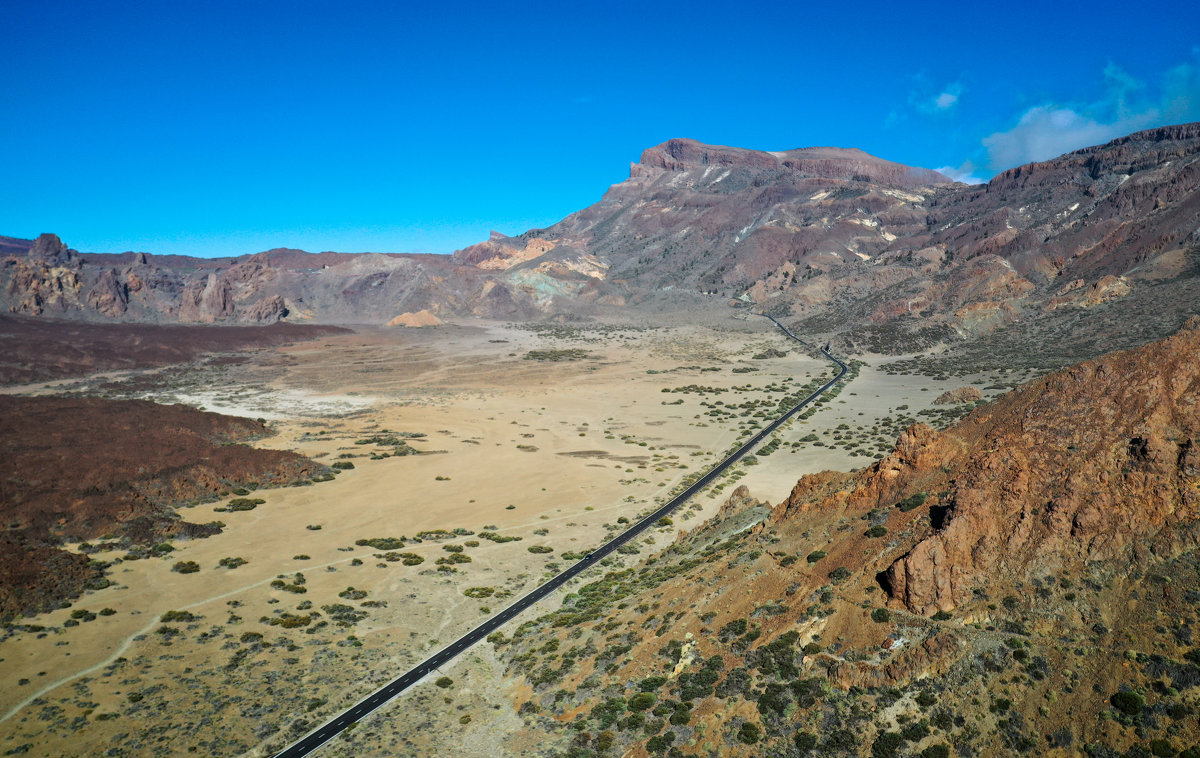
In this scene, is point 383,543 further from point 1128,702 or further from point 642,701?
point 1128,702

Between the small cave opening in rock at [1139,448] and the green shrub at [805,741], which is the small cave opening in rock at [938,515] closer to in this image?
the small cave opening in rock at [1139,448]

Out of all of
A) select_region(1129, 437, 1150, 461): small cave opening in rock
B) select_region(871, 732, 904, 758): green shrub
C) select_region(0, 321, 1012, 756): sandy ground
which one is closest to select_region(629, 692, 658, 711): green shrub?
select_region(0, 321, 1012, 756): sandy ground

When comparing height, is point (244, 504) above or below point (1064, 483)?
below

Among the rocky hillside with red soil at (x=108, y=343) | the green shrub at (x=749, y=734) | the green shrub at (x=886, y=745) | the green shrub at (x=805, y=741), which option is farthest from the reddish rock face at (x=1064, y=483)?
the rocky hillside with red soil at (x=108, y=343)

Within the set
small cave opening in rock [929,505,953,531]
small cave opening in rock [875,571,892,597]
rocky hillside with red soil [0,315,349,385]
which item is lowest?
small cave opening in rock [875,571,892,597]

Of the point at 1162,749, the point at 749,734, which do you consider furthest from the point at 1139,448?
the point at 749,734

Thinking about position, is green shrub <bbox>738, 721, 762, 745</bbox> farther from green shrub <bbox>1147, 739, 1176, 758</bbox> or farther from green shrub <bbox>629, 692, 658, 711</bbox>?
green shrub <bbox>1147, 739, 1176, 758</bbox>
